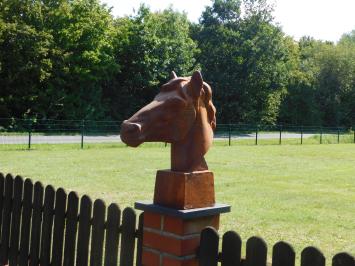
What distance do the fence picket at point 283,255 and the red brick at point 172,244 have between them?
68cm

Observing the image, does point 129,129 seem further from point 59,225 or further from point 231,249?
point 59,225

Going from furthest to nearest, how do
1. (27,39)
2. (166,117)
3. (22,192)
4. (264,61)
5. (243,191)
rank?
1. (264,61)
2. (27,39)
3. (243,191)
4. (22,192)
5. (166,117)

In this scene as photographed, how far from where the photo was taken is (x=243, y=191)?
1092 centimetres

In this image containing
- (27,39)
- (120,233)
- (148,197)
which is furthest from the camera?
(27,39)

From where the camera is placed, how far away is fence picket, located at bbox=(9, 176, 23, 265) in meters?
5.13

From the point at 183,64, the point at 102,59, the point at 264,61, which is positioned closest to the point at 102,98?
the point at 102,59

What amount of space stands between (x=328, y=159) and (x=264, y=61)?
22617 millimetres

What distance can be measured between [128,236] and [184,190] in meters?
0.80

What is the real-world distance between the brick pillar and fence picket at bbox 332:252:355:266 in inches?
40.7

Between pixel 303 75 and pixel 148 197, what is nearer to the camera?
pixel 148 197

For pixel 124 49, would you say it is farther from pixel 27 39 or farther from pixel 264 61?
pixel 264 61

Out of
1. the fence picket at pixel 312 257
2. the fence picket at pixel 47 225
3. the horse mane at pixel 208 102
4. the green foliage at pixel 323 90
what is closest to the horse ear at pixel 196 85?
the horse mane at pixel 208 102

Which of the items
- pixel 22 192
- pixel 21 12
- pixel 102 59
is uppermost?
pixel 21 12

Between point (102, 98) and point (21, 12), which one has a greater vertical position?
point (21, 12)
